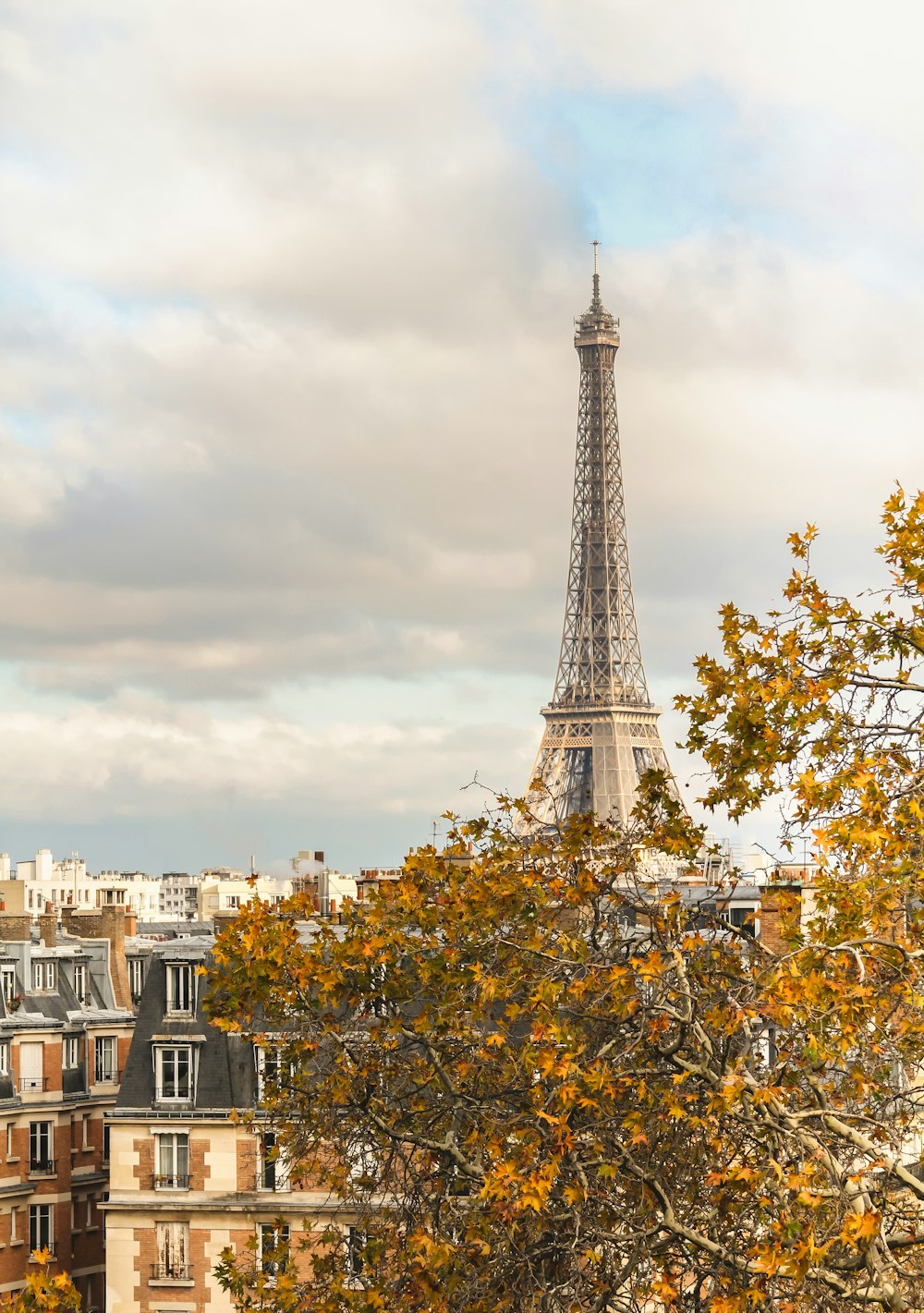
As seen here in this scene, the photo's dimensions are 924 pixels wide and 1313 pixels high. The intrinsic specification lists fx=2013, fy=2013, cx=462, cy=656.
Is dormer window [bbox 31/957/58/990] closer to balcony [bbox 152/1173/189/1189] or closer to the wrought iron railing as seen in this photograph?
balcony [bbox 152/1173/189/1189]

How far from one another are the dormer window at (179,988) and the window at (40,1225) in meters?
8.32

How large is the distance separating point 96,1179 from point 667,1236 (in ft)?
114

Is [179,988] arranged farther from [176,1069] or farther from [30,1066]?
[30,1066]

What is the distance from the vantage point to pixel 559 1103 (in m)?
16.2

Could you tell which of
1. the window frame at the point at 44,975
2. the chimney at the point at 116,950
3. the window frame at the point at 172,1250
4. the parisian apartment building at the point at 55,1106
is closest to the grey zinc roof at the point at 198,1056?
the window frame at the point at 172,1250

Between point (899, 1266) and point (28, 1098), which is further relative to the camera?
point (28, 1098)

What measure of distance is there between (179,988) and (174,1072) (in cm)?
188

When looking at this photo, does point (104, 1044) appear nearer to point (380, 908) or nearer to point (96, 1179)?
point (96, 1179)

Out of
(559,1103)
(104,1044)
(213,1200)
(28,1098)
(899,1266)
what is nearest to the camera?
(899,1266)

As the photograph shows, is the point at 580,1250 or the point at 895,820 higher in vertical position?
the point at 895,820

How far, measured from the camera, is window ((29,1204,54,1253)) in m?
46.5

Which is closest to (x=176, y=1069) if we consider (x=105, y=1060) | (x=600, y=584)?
(x=105, y=1060)

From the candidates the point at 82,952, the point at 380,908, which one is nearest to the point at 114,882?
Answer: the point at 82,952

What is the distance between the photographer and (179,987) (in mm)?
41688
